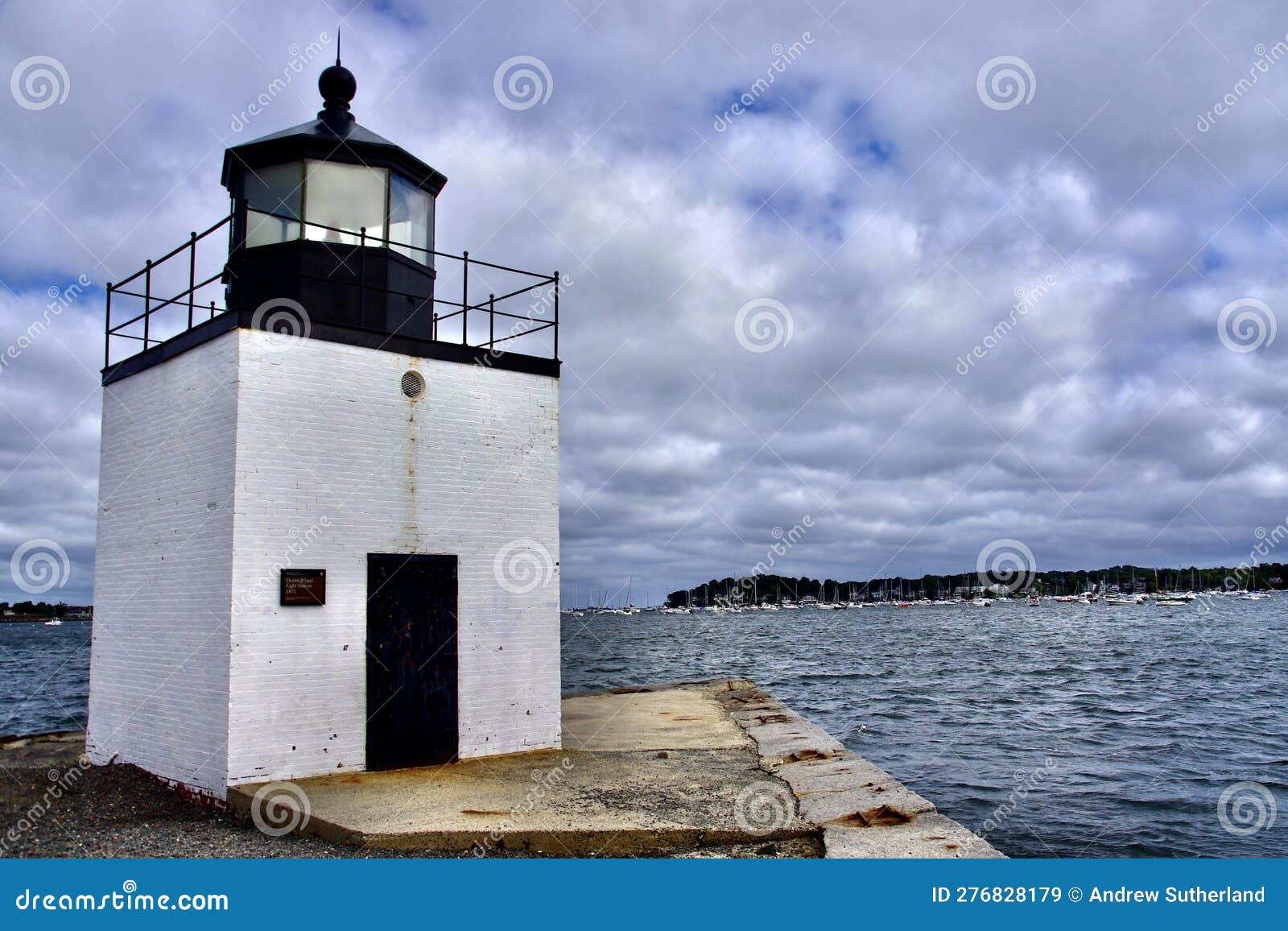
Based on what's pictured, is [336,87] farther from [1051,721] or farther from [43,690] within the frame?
[43,690]

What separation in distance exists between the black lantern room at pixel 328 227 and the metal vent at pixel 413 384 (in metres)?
0.56

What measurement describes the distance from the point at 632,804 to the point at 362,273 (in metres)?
6.30

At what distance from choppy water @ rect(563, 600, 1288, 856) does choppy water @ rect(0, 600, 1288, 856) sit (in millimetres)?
55

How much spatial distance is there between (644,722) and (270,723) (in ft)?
20.7

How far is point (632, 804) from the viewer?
808cm

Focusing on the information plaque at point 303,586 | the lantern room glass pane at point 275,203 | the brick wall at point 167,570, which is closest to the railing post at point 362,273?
the lantern room glass pane at point 275,203

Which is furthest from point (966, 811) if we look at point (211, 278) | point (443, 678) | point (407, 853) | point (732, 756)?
point (211, 278)

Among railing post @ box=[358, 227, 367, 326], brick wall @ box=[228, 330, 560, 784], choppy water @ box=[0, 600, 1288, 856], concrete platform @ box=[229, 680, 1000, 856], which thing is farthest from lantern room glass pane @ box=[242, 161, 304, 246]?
choppy water @ box=[0, 600, 1288, 856]

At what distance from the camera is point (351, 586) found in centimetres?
971

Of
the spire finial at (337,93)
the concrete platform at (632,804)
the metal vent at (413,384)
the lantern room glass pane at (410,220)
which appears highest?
the spire finial at (337,93)

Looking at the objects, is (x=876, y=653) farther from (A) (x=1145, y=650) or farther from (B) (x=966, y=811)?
(B) (x=966, y=811)

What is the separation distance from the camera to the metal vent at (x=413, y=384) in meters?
10.2

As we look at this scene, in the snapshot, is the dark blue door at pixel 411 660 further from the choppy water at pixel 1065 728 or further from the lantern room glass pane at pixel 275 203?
the choppy water at pixel 1065 728

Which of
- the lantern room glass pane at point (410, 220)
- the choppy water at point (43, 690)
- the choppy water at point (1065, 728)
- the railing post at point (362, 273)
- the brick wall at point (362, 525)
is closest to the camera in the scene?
the brick wall at point (362, 525)
